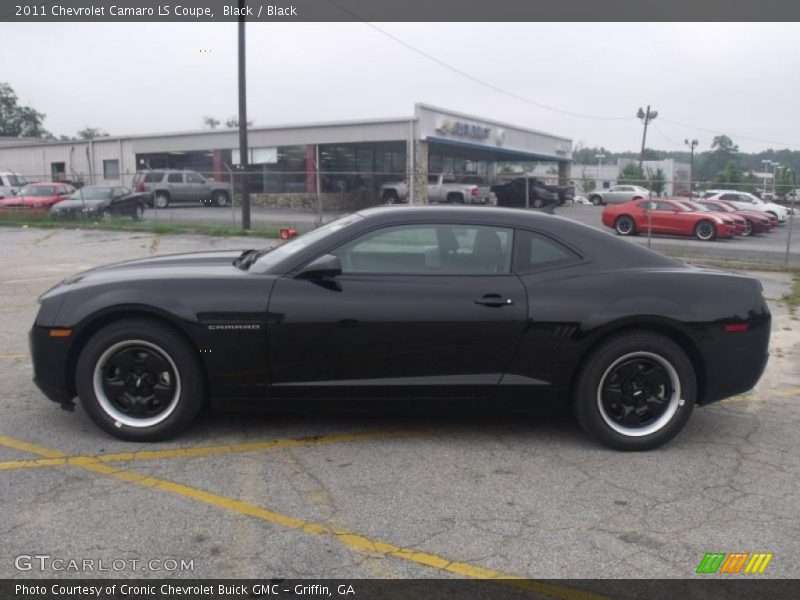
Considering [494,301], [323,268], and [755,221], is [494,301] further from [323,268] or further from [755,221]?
[755,221]

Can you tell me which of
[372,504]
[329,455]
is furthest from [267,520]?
[329,455]

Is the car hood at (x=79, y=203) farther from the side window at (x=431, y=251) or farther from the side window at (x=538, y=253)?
the side window at (x=538, y=253)

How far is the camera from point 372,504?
3758mm

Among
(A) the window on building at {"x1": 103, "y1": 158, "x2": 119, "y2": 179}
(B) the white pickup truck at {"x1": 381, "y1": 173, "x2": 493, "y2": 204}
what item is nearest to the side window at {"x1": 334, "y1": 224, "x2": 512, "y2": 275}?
(B) the white pickup truck at {"x1": 381, "y1": 173, "x2": 493, "y2": 204}

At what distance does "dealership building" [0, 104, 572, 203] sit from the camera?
34.8 m

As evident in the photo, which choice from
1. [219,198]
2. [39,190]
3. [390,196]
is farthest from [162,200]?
[390,196]

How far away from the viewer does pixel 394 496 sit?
3.86 m

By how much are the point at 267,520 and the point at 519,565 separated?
1205mm

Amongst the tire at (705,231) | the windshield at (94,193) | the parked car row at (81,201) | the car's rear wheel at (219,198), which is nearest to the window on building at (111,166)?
the car's rear wheel at (219,198)

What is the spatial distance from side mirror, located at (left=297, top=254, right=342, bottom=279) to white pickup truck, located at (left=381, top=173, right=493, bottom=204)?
2211 centimetres

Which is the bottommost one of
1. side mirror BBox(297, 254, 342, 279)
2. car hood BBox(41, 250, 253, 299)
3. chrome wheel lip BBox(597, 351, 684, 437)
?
chrome wheel lip BBox(597, 351, 684, 437)

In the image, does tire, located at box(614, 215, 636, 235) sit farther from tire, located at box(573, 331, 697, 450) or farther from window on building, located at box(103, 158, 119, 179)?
window on building, located at box(103, 158, 119, 179)

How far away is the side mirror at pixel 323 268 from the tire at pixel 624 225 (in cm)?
1888

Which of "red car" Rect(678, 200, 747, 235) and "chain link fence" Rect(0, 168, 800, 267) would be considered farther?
"red car" Rect(678, 200, 747, 235)
